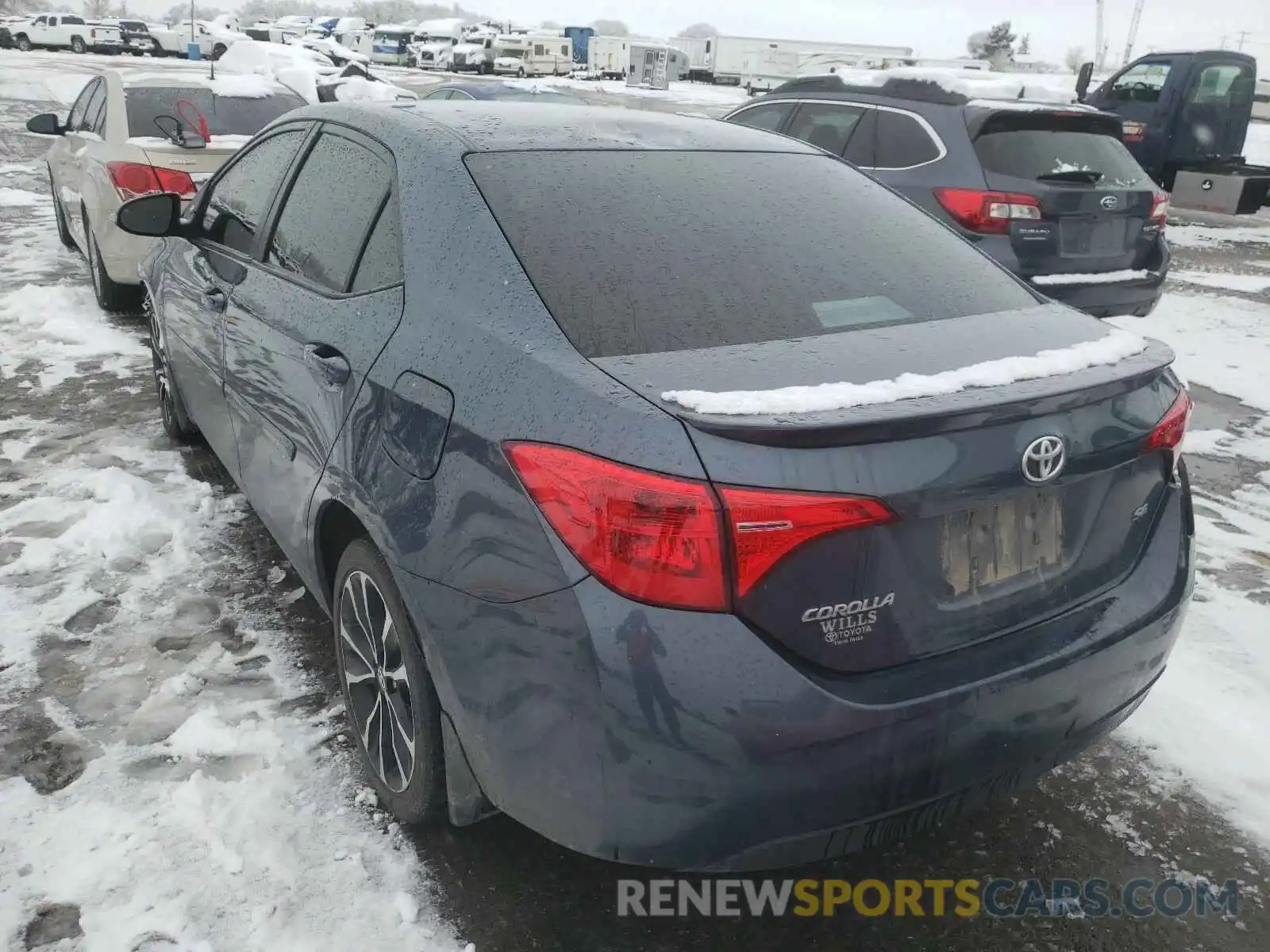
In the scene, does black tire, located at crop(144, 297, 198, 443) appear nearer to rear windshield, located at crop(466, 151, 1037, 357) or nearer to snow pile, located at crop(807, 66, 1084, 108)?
rear windshield, located at crop(466, 151, 1037, 357)

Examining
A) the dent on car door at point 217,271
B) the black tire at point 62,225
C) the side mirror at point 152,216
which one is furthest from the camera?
the black tire at point 62,225

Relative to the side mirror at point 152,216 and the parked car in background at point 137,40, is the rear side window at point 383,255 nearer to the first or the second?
the side mirror at point 152,216

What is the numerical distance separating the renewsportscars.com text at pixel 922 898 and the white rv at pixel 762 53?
52.3 m

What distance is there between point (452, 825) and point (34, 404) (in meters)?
4.24

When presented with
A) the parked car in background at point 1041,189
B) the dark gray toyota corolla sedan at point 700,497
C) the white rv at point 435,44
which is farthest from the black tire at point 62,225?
the white rv at point 435,44

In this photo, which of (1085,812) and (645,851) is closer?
(645,851)

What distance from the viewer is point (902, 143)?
6730 millimetres

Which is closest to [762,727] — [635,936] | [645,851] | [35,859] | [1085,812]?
[645,851]

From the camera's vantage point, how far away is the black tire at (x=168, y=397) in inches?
179

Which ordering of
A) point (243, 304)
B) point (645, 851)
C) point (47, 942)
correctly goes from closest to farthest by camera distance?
1. point (645, 851)
2. point (47, 942)
3. point (243, 304)

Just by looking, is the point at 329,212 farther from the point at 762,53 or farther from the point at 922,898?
the point at 762,53

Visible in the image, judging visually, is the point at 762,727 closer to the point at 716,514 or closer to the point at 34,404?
the point at 716,514

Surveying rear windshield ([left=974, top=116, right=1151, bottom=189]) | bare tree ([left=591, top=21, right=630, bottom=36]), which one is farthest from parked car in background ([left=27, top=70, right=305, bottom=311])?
bare tree ([left=591, top=21, right=630, bottom=36])

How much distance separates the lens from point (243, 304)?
3178 mm
